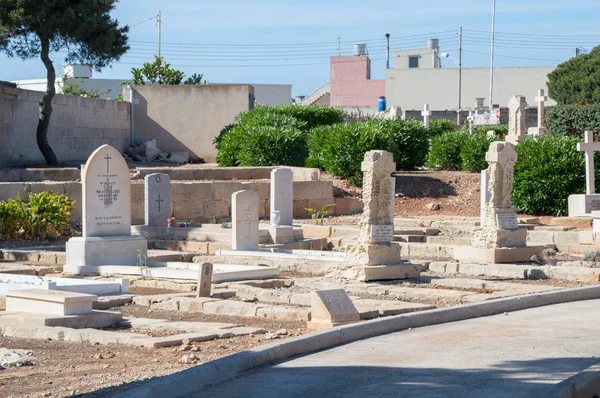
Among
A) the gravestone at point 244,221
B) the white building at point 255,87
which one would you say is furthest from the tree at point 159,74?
the gravestone at point 244,221

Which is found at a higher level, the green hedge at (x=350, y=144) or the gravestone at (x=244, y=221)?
A: the green hedge at (x=350, y=144)

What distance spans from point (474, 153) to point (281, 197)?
11825 mm

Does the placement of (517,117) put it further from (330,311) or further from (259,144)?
(330,311)

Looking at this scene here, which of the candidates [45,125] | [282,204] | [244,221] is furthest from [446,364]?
[45,125]

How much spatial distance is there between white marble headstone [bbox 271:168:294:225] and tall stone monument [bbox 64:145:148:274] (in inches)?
135

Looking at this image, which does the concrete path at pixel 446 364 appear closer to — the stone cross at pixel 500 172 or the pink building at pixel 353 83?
the stone cross at pixel 500 172

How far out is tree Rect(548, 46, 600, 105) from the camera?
64375 mm

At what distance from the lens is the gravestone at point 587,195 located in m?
21.1

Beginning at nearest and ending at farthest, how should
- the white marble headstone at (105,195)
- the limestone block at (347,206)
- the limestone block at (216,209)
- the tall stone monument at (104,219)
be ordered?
the tall stone monument at (104,219) < the white marble headstone at (105,195) < the limestone block at (216,209) < the limestone block at (347,206)

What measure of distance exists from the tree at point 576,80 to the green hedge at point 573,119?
28407 mm

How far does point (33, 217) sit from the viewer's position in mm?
17484

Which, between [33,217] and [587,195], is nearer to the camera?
[33,217]

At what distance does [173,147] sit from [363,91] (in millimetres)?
40299

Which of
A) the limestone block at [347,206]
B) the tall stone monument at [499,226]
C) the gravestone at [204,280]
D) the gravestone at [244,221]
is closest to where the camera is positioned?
the gravestone at [204,280]
